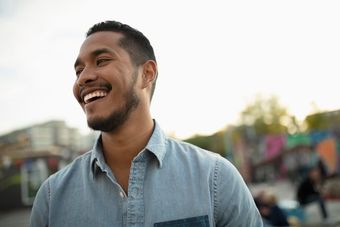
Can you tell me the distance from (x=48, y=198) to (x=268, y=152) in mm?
27370

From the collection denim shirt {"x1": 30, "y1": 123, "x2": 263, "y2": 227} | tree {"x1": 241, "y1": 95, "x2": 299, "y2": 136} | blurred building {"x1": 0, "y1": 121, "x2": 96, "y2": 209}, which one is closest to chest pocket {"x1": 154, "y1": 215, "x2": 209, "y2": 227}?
denim shirt {"x1": 30, "y1": 123, "x2": 263, "y2": 227}

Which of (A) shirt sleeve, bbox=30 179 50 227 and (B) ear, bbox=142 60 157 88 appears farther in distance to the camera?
(B) ear, bbox=142 60 157 88

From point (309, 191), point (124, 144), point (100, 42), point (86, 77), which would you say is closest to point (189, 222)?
point (124, 144)

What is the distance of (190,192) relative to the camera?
1729mm

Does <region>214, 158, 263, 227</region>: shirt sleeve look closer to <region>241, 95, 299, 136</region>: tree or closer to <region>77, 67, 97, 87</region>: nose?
<region>77, 67, 97, 87</region>: nose

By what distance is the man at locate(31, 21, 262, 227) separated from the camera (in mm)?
1693

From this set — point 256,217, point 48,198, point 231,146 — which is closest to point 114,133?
point 48,198

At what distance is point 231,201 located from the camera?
1726mm

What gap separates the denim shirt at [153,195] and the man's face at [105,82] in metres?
0.22

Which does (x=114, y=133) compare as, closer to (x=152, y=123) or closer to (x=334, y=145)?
(x=152, y=123)

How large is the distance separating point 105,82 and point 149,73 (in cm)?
38

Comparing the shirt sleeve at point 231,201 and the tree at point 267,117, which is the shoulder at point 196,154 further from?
the tree at point 267,117

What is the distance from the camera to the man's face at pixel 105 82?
6.10 ft

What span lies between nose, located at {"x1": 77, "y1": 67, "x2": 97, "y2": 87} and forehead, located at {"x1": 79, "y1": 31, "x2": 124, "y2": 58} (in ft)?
0.30
